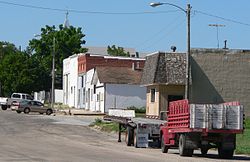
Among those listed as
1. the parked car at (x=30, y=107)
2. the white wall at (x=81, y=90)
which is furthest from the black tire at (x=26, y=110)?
the white wall at (x=81, y=90)

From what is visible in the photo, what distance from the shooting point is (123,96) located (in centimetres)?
7412

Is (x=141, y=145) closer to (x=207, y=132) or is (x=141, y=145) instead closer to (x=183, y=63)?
(x=207, y=132)

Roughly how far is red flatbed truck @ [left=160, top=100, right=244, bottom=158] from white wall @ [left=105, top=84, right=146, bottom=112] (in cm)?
4615

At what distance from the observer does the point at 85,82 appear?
85375mm

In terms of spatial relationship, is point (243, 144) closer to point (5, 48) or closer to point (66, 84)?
point (66, 84)

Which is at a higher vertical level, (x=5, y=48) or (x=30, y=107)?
(x=5, y=48)

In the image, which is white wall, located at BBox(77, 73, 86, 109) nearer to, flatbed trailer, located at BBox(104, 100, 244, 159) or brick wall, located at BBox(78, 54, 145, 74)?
brick wall, located at BBox(78, 54, 145, 74)

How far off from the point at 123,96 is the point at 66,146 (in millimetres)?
42655

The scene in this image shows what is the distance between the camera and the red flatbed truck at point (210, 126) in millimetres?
26344

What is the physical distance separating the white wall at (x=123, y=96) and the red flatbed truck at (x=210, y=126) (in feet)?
151

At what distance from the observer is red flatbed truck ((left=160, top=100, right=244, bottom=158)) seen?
26344 millimetres

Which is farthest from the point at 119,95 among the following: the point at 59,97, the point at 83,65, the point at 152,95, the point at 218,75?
the point at 59,97

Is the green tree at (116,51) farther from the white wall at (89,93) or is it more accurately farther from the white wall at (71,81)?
the white wall at (89,93)

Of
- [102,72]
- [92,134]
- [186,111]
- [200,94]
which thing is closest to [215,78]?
[200,94]
